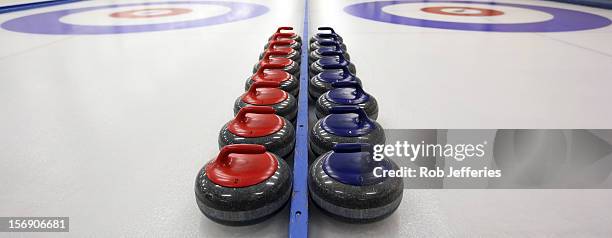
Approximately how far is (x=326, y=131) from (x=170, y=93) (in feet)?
3.41

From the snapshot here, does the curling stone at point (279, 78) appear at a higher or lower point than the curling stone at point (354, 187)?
higher

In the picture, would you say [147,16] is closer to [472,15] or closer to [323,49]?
[323,49]

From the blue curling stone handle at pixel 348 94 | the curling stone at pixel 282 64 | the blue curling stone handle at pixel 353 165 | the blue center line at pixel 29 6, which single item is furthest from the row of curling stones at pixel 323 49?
the blue center line at pixel 29 6

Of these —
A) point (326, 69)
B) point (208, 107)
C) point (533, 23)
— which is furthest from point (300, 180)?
point (533, 23)

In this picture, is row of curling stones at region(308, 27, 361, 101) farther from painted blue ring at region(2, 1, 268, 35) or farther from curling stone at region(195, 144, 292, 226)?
painted blue ring at region(2, 1, 268, 35)

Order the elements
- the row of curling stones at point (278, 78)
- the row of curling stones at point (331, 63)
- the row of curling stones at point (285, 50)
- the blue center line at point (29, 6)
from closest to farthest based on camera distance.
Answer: the row of curling stones at point (278, 78), the row of curling stones at point (331, 63), the row of curling stones at point (285, 50), the blue center line at point (29, 6)

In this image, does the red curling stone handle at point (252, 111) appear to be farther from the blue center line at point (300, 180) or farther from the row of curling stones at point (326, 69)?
the row of curling stones at point (326, 69)

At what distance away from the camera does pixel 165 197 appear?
98 cm

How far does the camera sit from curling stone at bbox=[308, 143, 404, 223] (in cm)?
79

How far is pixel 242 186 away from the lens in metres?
0.78

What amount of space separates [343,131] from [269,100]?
0.31m

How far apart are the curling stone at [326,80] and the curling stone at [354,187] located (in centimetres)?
54

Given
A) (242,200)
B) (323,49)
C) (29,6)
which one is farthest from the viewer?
(29,6)

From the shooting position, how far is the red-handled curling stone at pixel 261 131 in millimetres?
961
